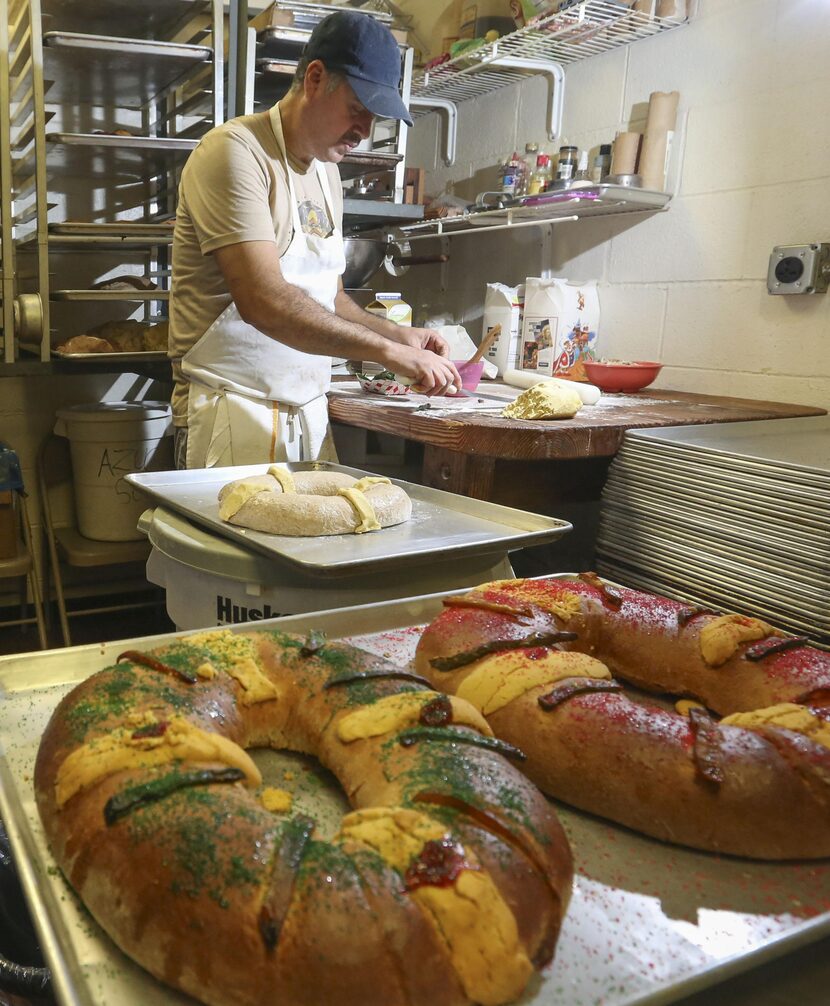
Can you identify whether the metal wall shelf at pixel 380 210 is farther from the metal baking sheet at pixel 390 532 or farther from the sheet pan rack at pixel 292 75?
the metal baking sheet at pixel 390 532

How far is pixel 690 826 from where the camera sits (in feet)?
2.21

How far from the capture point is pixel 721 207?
91.0 inches

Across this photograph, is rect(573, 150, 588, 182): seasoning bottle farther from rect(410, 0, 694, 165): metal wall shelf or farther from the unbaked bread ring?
the unbaked bread ring

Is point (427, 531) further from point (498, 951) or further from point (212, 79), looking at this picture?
point (212, 79)

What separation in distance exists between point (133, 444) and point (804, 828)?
2.81 metres

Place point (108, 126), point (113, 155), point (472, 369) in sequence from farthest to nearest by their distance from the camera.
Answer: point (108, 126)
point (113, 155)
point (472, 369)

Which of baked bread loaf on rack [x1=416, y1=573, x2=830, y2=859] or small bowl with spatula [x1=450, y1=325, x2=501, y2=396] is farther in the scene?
small bowl with spatula [x1=450, y1=325, x2=501, y2=396]

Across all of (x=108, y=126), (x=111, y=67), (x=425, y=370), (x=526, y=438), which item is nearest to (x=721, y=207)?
(x=425, y=370)

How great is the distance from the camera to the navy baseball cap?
1.92 metres

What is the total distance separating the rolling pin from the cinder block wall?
0.38 meters

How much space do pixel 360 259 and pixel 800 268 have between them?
5.22ft

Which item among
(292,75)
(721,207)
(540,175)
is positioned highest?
(292,75)

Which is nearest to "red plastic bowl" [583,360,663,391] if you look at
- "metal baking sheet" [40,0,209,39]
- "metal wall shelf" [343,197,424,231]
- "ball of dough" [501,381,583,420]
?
"ball of dough" [501,381,583,420]

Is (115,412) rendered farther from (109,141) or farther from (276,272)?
(276,272)
